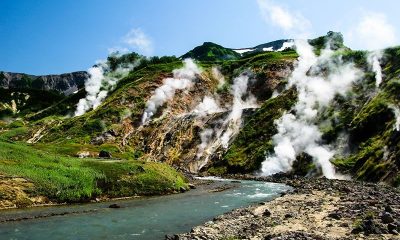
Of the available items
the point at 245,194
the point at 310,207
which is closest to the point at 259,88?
the point at 245,194

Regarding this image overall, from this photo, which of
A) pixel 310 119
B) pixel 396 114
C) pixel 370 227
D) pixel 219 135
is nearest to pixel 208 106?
pixel 219 135

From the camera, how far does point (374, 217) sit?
3894 cm

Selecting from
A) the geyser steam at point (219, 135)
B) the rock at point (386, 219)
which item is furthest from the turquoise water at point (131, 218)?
the geyser steam at point (219, 135)

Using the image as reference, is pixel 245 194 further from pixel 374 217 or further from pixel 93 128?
pixel 93 128

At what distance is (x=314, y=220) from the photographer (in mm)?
42469

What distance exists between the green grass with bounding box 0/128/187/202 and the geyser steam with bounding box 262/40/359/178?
44.0 meters

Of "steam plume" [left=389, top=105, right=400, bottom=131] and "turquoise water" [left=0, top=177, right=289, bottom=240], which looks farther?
"steam plume" [left=389, top=105, right=400, bottom=131]

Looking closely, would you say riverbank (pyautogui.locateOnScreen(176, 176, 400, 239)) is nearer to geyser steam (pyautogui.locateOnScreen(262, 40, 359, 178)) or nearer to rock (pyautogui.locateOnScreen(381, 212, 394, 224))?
rock (pyautogui.locateOnScreen(381, 212, 394, 224))

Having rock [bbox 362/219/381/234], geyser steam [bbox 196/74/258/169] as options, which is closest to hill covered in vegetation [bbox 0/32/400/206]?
geyser steam [bbox 196/74/258/169]

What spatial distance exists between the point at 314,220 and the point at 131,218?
1977cm

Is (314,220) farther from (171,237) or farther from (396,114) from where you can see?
(396,114)

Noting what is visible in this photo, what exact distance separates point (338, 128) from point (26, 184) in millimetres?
85478

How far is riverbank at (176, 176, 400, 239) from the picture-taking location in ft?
113

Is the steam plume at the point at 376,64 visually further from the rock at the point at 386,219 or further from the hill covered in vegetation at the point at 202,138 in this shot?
the rock at the point at 386,219
